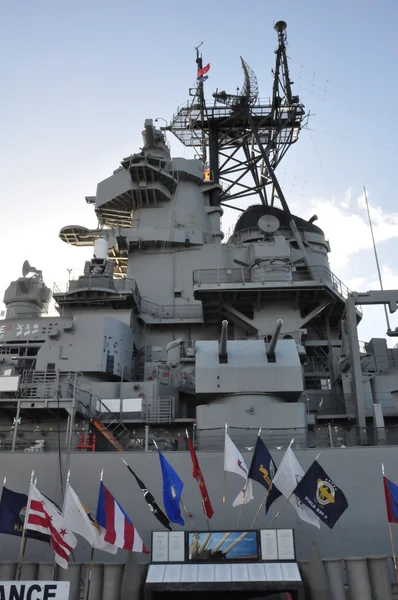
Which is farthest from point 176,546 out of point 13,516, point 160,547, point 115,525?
point 13,516

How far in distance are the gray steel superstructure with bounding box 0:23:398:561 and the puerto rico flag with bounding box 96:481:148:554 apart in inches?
96.0

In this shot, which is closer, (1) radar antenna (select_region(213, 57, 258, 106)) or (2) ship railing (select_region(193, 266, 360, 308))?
(2) ship railing (select_region(193, 266, 360, 308))

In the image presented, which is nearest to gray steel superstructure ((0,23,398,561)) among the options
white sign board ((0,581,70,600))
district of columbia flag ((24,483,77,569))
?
district of columbia flag ((24,483,77,569))

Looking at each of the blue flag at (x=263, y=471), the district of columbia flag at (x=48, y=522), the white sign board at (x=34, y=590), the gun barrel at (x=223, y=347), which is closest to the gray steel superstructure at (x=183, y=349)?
the gun barrel at (x=223, y=347)

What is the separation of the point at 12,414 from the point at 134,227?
29.8 feet

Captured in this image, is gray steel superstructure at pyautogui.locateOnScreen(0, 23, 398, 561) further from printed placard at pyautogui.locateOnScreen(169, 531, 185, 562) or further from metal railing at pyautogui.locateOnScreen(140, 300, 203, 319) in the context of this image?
printed placard at pyautogui.locateOnScreen(169, 531, 185, 562)

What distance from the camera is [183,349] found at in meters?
15.2

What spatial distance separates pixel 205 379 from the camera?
1109 cm

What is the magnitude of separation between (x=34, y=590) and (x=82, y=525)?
130 centimetres

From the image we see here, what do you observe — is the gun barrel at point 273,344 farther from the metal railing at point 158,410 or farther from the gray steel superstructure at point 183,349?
the metal railing at point 158,410

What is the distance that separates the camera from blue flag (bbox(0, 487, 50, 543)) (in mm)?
7152

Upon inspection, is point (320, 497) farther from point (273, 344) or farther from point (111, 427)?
point (111, 427)

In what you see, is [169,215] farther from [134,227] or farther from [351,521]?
[351,521]

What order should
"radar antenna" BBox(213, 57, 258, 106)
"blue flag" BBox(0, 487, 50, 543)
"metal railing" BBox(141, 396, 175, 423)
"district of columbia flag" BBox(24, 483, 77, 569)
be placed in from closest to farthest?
"district of columbia flag" BBox(24, 483, 77, 569) → "blue flag" BBox(0, 487, 50, 543) → "metal railing" BBox(141, 396, 175, 423) → "radar antenna" BBox(213, 57, 258, 106)
